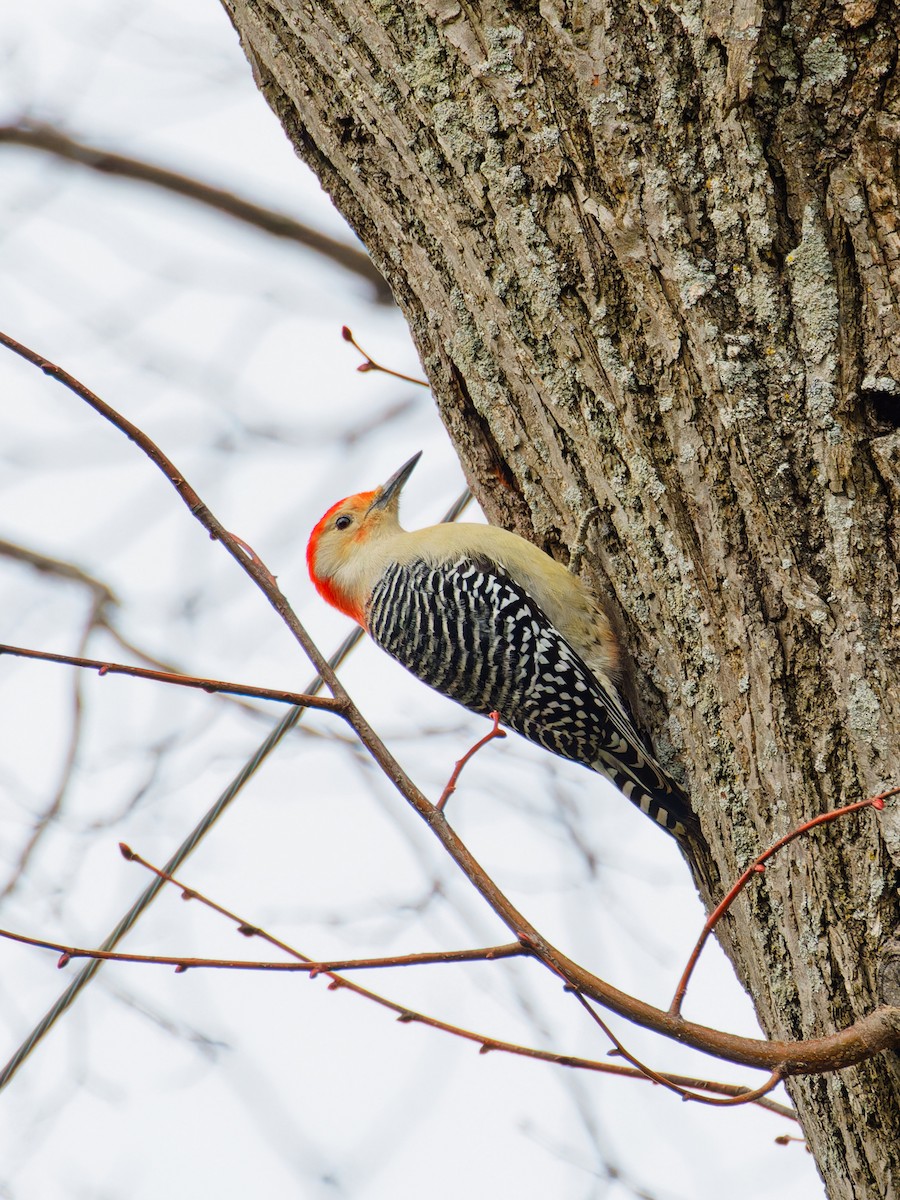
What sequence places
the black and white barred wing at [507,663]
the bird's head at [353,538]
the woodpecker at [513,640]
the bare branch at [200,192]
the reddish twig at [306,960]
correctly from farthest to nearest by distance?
1. the bare branch at [200,192]
2. the bird's head at [353,538]
3. the black and white barred wing at [507,663]
4. the woodpecker at [513,640]
5. the reddish twig at [306,960]

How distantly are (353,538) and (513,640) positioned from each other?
1343 mm

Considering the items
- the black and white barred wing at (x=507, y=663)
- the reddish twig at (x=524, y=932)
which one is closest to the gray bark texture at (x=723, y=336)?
the reddish twig at (x=524, y=932)

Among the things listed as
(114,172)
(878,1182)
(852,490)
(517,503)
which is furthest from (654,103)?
(114,172)

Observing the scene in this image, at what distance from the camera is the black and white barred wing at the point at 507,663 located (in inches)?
142

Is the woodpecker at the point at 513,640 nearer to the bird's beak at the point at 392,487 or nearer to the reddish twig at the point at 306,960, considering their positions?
the bird's beak at the point at 392,487

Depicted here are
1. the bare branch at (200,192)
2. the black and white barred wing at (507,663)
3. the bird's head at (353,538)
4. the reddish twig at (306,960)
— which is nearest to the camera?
the reddish twig at (306,960)

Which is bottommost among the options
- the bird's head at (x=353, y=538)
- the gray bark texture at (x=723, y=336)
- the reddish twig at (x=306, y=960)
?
the reddish twig at (x=306, y=960)

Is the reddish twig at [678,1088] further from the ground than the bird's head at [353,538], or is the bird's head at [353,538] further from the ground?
the bird's head at [353,538]

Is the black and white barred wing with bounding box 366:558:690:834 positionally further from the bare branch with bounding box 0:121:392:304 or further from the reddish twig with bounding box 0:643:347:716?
the bare branch with bounding box 0:121:392:304

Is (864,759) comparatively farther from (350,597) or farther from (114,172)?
(114,172)

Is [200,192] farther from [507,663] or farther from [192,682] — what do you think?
[192,682]

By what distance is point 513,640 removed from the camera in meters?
3.96

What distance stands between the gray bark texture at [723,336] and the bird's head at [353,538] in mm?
2252

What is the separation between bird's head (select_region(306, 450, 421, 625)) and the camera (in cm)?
498
